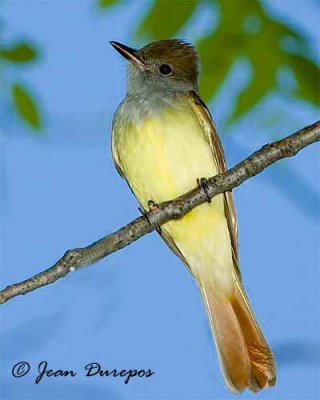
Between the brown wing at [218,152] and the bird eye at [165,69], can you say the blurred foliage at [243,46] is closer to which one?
the brown wing at [218,152]

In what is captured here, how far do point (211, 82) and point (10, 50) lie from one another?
898 mm

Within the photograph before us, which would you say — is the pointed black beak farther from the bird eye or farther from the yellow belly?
the yellow belly

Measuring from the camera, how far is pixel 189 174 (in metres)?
3.90

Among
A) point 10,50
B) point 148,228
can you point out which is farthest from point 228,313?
point 10,50

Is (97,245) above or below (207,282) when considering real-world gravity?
below

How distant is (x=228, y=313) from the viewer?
4.32 meters

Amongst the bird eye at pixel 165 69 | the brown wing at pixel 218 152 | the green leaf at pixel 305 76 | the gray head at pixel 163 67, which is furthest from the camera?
the bird eye at pixel 165 69

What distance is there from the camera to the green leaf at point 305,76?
9.62ft

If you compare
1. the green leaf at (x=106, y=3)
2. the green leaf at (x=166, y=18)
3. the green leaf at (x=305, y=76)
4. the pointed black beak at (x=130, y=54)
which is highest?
the pointed black beak at (x=130, y=54)

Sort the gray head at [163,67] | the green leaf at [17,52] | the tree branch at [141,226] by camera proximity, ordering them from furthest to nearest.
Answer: the gray head at [163,67] → the green leaf at [17,52] → the tree branch at [141,226]

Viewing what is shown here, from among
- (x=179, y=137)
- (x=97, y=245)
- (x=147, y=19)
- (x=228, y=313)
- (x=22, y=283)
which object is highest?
(x=179, y=137)

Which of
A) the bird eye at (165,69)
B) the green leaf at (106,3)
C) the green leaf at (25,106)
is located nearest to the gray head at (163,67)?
the bird eye at (165,69)

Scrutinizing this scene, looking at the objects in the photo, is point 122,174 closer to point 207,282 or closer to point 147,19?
point 207,282

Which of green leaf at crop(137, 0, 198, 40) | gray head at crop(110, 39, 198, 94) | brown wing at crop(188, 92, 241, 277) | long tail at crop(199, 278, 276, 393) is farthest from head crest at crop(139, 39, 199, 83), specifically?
green leaf at crop(137, 0, 198, 40)
